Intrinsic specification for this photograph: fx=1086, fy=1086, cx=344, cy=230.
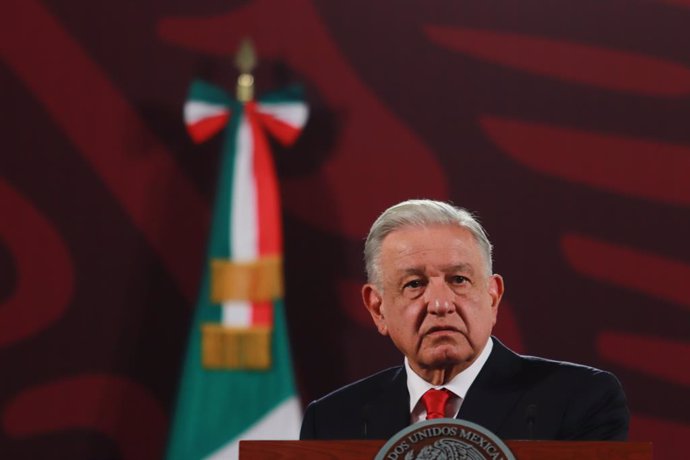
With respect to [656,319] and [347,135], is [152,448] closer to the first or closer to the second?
[347,135]

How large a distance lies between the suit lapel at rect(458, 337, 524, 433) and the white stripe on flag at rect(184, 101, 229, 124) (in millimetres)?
2800

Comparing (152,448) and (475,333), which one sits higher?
(475,333)

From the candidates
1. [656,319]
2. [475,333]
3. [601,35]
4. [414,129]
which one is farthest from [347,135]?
[475,333]

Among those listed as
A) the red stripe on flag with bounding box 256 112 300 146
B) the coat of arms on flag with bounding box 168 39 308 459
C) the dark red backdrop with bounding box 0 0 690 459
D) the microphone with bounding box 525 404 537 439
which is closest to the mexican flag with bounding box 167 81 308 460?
the coat of arms on flag with bounding box 168 39 308 459

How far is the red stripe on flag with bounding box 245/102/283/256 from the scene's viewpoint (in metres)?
4.66

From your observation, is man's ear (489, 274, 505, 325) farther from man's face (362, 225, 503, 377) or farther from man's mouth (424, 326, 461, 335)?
man's mouth (424, 326, 461, 335)

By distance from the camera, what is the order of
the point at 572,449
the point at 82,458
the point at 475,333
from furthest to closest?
the point at 82,458 < the point at 475,333 < the point at 572,449

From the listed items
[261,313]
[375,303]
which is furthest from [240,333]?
[375,303]

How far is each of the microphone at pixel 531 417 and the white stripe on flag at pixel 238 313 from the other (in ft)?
8.49

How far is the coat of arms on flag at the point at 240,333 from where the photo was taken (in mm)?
4555

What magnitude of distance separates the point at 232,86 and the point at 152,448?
1659 millimetres

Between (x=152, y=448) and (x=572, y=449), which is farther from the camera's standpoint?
(x=152, y=448)

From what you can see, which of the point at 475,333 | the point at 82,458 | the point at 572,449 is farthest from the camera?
the point at 82,458

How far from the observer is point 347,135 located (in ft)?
16.3
